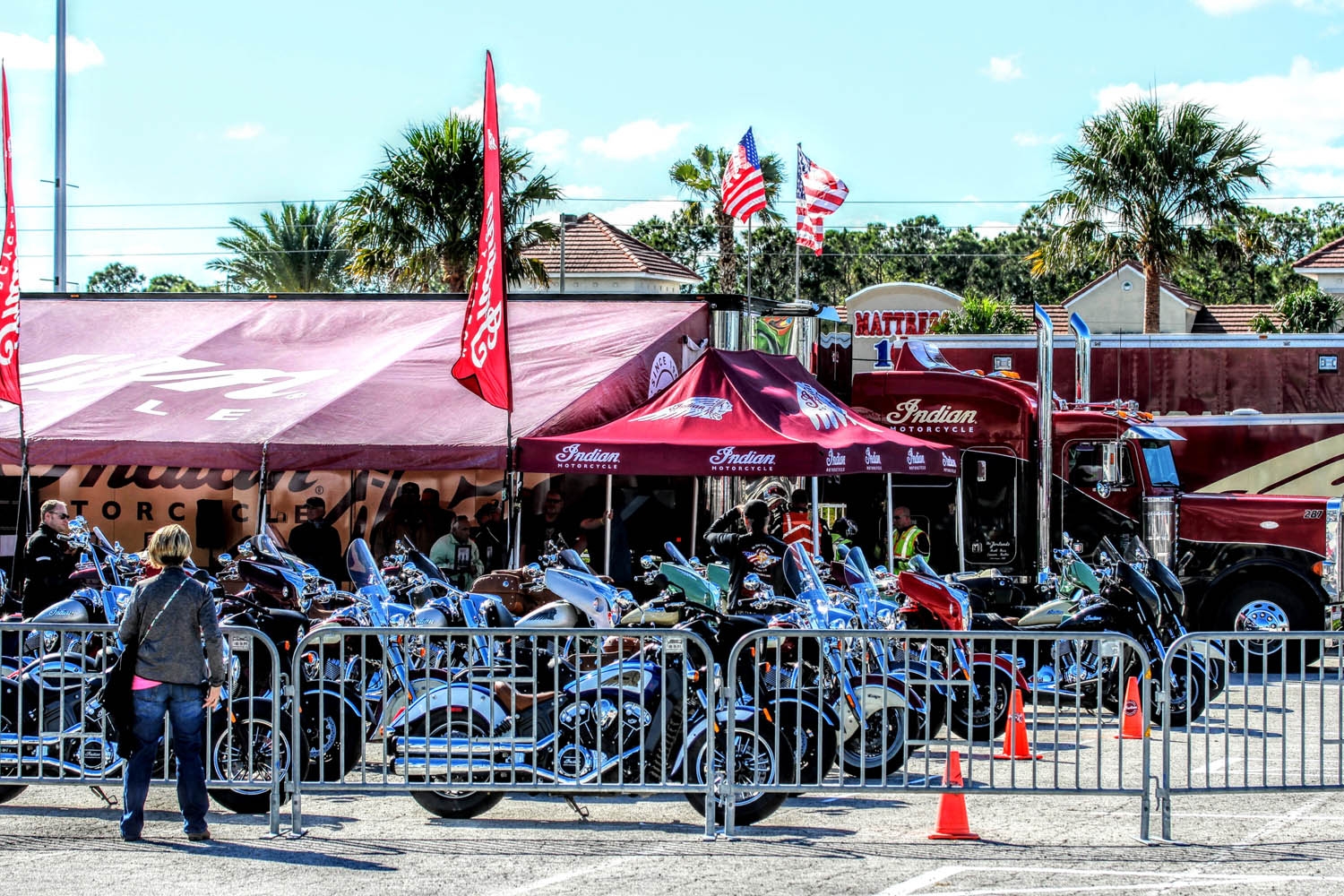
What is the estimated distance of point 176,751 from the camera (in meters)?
7.51

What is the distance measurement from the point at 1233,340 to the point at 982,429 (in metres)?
9.92

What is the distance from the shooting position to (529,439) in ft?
45.8

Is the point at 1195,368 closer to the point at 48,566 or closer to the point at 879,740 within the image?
the point at 879,740

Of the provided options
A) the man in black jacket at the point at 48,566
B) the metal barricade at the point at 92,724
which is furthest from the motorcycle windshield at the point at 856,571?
the man in black jacket at the point at 48,566

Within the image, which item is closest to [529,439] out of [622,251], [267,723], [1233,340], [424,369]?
[424,369]

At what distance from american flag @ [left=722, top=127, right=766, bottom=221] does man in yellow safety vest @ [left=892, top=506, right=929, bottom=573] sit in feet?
14.4

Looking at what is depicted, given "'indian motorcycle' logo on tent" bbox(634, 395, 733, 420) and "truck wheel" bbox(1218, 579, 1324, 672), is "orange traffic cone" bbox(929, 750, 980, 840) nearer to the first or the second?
"'indian motorcycle' logo on tent" bbox(634, 395, 733, 420)

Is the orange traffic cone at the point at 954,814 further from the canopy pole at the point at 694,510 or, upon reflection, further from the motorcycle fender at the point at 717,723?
the canopy pole at the point at 694,510

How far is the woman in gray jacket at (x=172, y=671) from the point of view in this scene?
293 inches

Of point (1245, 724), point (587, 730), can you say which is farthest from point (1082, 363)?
point (587, 730)

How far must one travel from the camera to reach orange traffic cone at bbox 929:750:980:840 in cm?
769

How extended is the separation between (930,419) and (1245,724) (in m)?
9.40

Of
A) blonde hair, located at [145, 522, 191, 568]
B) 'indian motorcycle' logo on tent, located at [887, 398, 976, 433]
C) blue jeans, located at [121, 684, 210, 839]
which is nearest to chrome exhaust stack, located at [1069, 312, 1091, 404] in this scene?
'indian motorcycle' logo on tent, located at [887, 398, 976, 433]

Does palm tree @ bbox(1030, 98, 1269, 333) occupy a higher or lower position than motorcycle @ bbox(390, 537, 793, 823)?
higher
